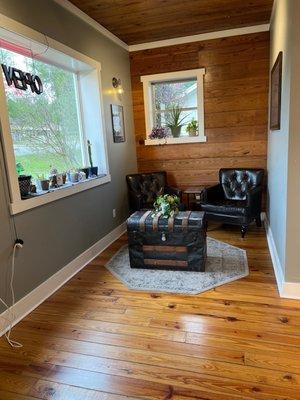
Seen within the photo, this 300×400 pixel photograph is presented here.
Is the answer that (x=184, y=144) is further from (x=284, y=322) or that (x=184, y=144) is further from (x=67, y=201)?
(x=284, y=322)

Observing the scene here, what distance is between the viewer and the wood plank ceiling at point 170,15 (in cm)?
304

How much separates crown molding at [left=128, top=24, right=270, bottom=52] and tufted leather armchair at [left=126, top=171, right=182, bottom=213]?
6.01 ft

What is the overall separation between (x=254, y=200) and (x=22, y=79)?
9.43 feet

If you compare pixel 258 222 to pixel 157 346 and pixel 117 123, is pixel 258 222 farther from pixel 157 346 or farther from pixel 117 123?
pixel 157 346

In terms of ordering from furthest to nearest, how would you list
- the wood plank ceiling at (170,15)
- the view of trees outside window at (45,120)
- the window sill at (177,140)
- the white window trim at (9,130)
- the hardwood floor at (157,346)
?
the window sill at (177,140), the wood plank ceiling at (170,15), the view of trees outside window at (45,120), the white window trim at (9,130), the hardwood floor at (157,346)

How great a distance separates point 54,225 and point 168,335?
1.42m

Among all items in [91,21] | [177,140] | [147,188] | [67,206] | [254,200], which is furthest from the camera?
[177,140]

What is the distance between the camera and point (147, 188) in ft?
14.1

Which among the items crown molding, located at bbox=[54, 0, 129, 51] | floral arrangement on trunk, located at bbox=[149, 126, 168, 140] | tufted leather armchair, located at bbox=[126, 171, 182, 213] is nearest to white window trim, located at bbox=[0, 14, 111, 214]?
crown molding, located at bbox=[54, 0, 129, 51]

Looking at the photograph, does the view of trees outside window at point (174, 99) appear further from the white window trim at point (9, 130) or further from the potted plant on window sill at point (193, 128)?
the white window trim at point (9, 130)

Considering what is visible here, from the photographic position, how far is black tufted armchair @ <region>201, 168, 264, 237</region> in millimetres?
3629

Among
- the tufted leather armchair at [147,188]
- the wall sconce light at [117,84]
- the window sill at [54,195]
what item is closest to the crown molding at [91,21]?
the wall sconce light at [117,84]

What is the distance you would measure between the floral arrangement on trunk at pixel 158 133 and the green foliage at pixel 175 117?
12 cm

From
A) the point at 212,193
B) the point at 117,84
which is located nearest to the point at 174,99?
the point at 117,84
